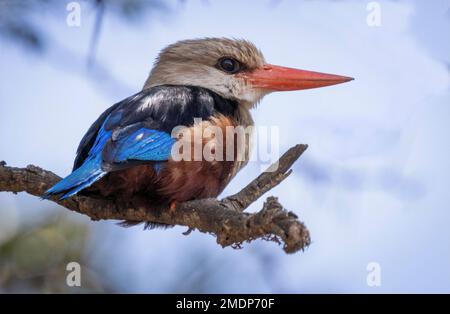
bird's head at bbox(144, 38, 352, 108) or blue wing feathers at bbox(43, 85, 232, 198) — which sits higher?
bird's head at bbox(144, 38, 352, 108)

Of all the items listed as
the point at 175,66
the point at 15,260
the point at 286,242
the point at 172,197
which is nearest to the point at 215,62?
the point at 175,66

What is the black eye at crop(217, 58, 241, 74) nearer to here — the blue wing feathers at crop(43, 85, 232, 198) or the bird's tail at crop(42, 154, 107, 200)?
the blue wing feathers at crop(43, 85, 232, 198)

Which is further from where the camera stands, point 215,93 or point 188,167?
point 215,93

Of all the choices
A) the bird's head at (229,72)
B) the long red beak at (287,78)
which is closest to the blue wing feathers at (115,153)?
the bird's head at (229,72)

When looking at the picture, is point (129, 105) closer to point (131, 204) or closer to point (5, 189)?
point (131, 204)

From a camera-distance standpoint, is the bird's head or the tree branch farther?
the bird's head

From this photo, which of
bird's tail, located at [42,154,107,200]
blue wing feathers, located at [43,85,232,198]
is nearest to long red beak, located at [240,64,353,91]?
blue wing feathers, located at [43,85,232,198]

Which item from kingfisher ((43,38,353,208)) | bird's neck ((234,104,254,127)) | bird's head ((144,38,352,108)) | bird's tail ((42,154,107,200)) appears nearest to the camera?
bird's tail ((42,154,107,200))
